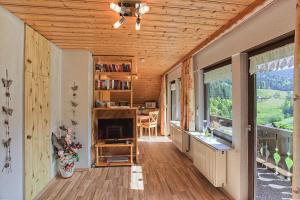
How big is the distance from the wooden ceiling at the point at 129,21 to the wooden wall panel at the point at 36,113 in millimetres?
262

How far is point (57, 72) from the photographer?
12.3 ft

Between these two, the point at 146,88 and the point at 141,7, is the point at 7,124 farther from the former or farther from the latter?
the point at 146,88

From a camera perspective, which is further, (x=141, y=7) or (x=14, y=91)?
(x=14, y=91)

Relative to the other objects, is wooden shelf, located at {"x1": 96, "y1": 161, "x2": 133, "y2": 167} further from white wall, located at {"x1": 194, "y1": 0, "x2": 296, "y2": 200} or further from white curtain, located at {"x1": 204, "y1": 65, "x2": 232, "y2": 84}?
white curtain, located at {"x1": 204, "y1": 65, "x2": 232, "y2": 84}

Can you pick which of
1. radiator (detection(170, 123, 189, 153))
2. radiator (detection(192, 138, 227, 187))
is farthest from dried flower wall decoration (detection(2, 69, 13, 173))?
radiator (detection(170, 123, 189, 153))

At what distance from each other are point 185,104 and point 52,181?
3.08 m

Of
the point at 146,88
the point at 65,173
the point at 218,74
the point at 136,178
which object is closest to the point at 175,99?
the point at 146,88

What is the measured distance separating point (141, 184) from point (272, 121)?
2.13m

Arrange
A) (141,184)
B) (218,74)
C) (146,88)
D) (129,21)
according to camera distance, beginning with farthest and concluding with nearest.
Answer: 1. (146,88)
2. (218,74)
3. (141,184)
4. (129,21)

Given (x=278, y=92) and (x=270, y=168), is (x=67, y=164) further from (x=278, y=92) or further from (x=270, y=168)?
(x=278, y=92)

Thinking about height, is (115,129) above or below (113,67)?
below

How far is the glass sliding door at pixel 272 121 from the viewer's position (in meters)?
2.11

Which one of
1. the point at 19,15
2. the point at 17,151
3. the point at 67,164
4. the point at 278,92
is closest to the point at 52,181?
the point at 67,164

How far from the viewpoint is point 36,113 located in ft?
9.52
